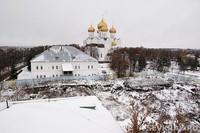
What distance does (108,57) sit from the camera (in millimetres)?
47625

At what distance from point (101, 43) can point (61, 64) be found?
948 inches

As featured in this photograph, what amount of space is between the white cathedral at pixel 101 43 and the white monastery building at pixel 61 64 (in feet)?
52.7

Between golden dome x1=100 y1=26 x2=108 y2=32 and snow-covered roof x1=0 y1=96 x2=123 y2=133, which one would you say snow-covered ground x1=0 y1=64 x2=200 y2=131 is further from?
golden dome x1=100 y1=26 x2=108 y2=32

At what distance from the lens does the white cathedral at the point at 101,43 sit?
46.3 meters

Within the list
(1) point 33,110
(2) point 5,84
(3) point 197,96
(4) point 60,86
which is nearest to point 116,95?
(4) point 60,86

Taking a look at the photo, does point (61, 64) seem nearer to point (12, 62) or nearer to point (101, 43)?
point (101, 43)

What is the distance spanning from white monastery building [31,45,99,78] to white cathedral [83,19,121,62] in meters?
16.1

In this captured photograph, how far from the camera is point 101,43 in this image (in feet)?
161

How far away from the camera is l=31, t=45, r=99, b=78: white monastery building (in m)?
26.1

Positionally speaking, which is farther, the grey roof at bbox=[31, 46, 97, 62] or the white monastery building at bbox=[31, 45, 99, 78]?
the grey roof at bbox=[31, 46, 97, 62]

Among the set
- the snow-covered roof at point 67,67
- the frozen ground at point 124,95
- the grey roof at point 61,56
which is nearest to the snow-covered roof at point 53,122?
the frozen ground at point 124,95

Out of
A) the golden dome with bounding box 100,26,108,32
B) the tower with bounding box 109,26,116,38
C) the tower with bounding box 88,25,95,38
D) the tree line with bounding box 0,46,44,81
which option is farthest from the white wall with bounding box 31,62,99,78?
the tower with bounding box 109,26,116,38

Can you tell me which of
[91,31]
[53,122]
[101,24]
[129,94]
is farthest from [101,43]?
[53,122]

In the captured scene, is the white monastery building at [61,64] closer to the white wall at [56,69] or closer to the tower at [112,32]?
the white wall at [56,69]
